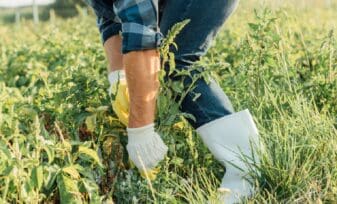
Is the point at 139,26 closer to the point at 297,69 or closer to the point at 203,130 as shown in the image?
the point at 203,130

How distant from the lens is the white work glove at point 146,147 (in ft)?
8.02

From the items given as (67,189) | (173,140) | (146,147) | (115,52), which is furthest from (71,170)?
(115,52)

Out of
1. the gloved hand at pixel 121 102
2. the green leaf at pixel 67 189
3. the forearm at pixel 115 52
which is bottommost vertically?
the green leaf at pixel 67 189

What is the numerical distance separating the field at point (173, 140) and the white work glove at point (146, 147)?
66 mm

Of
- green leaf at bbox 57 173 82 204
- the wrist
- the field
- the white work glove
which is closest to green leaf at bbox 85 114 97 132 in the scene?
the field

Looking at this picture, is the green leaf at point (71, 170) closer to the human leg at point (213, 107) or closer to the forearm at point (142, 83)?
the forearm at point (142, 83)

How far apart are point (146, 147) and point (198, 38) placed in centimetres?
46

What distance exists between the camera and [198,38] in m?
2.53

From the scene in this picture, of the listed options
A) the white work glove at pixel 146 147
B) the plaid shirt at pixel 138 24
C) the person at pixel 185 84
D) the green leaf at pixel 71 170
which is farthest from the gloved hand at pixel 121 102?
the green leaf at pixel 71 170

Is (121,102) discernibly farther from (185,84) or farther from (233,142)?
(233,142)

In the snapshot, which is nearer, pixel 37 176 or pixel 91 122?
pixel 37 176

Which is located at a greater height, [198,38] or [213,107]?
[198,38]

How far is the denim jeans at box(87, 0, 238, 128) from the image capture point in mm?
2482

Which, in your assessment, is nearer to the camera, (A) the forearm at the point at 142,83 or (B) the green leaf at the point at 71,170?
(B) the green leaf at the point at 71,170
